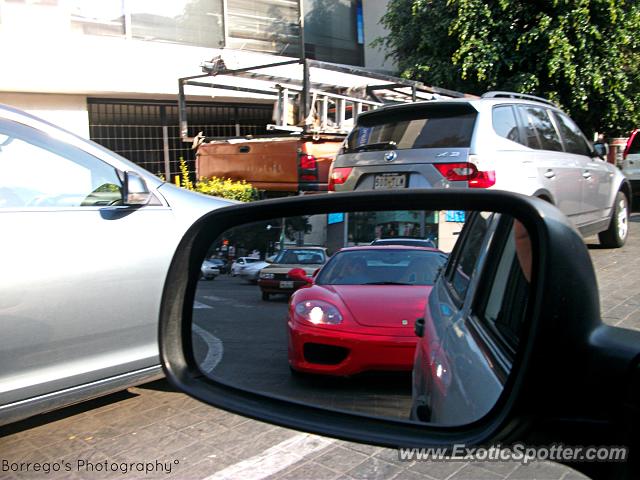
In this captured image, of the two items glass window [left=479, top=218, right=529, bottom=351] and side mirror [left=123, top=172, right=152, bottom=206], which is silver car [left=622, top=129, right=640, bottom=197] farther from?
glass window [left=479, top=218, right=529, bottom=351]

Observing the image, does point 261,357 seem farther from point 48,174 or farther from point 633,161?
point 633,161

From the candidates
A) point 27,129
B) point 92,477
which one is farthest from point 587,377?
point 27,129

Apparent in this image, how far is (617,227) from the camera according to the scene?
8281 mm

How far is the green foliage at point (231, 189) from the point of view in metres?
8.45

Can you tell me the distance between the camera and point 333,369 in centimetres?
148

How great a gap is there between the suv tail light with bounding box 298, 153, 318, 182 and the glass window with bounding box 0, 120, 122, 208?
4.85 meters

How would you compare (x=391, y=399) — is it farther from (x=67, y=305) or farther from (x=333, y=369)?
(x=67, y=305)

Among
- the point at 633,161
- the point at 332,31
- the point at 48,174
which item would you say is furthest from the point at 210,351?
the point at 332,31

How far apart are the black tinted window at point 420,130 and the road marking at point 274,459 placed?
11.2 ft

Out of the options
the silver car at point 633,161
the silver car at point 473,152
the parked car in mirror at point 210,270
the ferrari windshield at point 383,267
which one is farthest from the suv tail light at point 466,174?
the silver car at point 633,161

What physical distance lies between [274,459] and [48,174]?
1.91 meters

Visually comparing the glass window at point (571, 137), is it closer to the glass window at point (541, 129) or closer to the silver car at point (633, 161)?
the glass window at point (541, 129)

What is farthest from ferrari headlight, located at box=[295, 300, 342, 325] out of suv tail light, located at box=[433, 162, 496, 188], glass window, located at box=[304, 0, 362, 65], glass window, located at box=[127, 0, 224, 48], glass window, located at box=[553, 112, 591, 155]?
glass window, located at box=[304, 0, 362, 65]

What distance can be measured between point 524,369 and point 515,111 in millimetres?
5856
